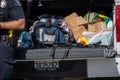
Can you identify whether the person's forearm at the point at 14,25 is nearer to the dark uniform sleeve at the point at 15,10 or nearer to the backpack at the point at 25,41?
the dark uniform sleeve at the point at 15,10

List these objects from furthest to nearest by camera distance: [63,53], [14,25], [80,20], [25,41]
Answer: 1. [80,20]
2. [25,41]
3. [63,53]
4. [14,25]

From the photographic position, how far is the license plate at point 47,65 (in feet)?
16.0

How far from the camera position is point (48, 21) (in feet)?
18.1

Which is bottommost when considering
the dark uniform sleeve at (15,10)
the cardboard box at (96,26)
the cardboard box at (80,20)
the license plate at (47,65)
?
the license plate at (47,65)

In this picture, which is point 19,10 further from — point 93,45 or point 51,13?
point 51,13

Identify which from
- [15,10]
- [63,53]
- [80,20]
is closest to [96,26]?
[80,20]

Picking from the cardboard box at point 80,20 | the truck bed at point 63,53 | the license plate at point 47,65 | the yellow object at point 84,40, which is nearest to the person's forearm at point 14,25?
the truck bed at point 63,53

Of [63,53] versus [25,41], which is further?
[25,41]

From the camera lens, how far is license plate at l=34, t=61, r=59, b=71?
486 centimetres

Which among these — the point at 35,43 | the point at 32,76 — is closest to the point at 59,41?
the point at 35,43

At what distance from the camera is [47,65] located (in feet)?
16.0

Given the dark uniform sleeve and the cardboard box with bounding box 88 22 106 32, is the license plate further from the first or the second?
the cardboard box with bounding box 88 22 106 32

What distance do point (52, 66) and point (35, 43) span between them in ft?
1.93

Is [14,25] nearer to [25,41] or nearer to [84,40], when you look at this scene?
[25,41]
